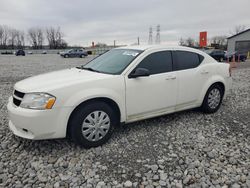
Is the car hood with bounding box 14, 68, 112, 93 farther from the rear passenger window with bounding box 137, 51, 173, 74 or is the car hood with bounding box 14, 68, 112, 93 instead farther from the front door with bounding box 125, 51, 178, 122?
the rear passenger window with bounding box 137, 51, 173, 74

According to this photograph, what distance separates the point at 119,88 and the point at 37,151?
1540mm

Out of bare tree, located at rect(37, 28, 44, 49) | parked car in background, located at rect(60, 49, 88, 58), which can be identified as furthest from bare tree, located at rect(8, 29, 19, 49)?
parked car in background, located at rect(60, 49, 88, 58)

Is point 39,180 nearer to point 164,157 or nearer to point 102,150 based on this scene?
point 102,150

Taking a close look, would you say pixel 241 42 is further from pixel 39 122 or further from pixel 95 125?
pixel 39 122

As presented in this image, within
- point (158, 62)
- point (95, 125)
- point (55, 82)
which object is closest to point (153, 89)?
point (158, 62)

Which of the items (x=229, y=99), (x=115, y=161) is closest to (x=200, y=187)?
(x=115, y=161)

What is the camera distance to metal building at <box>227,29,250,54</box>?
30641 millimetres

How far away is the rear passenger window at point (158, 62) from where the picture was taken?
3.51 meters

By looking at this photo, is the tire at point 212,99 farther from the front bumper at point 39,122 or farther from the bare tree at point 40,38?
the bare tree at point 40,38

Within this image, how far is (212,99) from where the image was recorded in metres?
4.39

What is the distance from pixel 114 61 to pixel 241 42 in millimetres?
34020

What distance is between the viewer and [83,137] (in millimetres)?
2943

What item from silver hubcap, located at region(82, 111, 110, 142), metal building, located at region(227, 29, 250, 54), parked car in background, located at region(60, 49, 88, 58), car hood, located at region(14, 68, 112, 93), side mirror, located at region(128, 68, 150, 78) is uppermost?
metal building, located at region(227, 29, 250, 54)

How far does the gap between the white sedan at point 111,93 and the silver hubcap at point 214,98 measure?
0.07 ft
